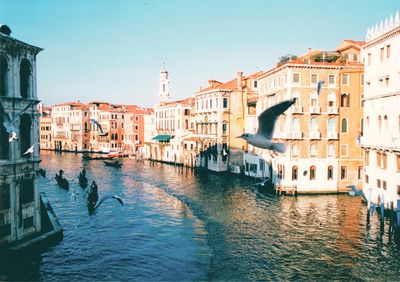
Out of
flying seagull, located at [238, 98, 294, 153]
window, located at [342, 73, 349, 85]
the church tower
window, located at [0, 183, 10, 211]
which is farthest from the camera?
the church tower

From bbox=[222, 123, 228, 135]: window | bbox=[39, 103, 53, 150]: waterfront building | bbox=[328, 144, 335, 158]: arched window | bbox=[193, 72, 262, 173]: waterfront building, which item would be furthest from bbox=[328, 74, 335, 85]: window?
bbox=[39, 103, 53, 150]: waterfront building

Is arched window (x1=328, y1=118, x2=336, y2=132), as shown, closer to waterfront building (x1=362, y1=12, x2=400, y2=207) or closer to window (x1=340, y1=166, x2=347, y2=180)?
window (x1=340, y1=166, x2=347, y2=180)

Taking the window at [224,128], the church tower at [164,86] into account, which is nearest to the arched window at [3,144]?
the window at [224,128]

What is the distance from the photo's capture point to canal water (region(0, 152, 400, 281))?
14766 mm

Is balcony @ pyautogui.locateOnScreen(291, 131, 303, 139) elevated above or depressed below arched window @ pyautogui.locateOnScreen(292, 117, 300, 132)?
below

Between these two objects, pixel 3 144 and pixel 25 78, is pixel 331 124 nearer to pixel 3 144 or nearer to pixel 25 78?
pixel 25 78

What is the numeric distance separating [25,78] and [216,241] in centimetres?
1115

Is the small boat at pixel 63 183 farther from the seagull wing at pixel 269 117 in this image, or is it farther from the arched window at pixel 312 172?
the seagull wing at pixel 269 117

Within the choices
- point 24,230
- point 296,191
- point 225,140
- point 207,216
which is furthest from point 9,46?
point 225,140

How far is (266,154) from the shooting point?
1420 inches

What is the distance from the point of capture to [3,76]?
1544 cm

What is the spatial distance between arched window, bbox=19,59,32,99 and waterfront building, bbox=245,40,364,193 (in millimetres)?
19667

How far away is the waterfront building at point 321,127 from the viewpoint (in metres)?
30.9

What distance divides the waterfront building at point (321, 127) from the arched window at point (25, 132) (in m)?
19.8
